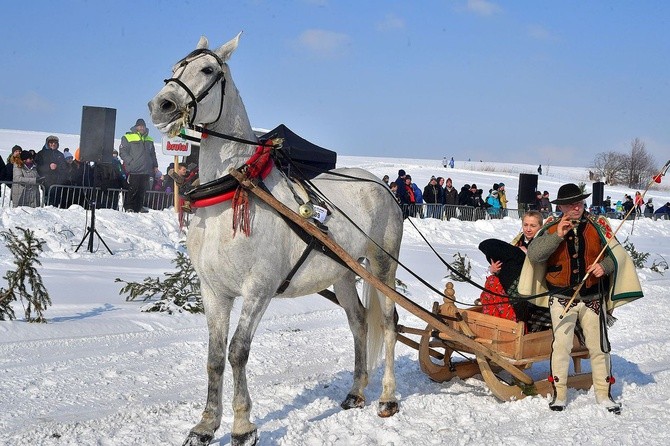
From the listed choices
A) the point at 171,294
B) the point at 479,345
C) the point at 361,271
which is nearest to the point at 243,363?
the point at 361,271

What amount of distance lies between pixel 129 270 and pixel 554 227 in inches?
305

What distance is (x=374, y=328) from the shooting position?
22.8ft

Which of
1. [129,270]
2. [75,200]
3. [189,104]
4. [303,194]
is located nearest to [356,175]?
[303,194]

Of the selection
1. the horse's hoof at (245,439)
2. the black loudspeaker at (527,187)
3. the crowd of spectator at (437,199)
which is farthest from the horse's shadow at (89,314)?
the black loudspeaker at (527,187)

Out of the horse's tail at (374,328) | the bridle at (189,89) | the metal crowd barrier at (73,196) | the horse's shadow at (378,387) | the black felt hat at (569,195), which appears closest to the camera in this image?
the bridle at (189,89)

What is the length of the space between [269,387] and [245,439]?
1.55 meters

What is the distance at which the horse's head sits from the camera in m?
4.81

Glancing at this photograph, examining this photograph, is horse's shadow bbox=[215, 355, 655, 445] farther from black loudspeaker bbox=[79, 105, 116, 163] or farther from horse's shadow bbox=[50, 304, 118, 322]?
black loudspeaker bbox=[79, 105, 116, 163]

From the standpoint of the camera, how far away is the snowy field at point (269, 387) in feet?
17.6

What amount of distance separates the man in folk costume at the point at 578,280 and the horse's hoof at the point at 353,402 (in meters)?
1.59

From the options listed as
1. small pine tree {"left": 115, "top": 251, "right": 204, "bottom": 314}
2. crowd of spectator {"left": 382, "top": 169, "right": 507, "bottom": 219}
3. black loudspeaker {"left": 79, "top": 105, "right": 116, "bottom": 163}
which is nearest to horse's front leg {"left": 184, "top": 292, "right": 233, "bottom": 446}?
small pine tree {"left": 115, "top": 251, "right": 204, "bottom": 314}

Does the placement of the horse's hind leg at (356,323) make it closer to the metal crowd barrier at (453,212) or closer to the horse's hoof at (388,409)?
the horse's hoof at (388,409)

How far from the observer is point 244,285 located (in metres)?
5.20

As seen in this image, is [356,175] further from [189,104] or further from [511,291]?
[189,104]
